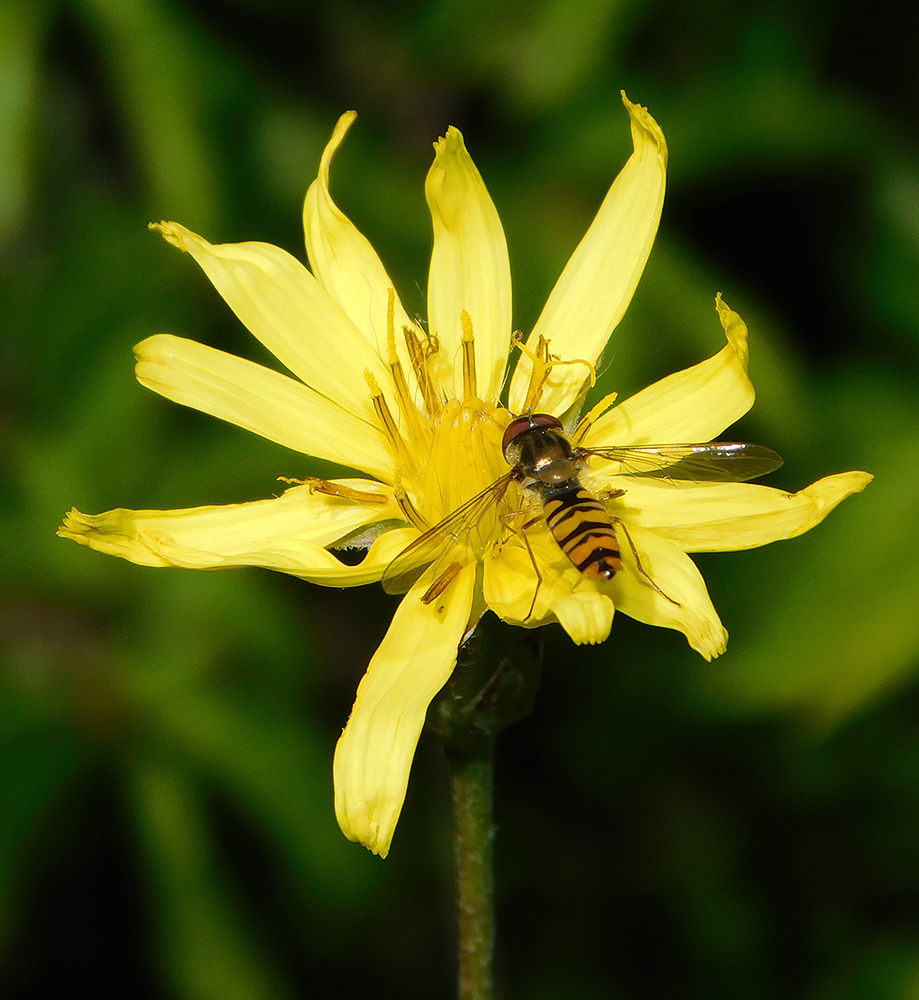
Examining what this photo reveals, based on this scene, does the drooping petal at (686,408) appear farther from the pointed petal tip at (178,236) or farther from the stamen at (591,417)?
the pointed petal tip at (178,236)

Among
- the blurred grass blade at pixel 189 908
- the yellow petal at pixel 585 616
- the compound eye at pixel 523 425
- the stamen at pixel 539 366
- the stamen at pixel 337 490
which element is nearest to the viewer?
the yellow petal at pixel 585 616

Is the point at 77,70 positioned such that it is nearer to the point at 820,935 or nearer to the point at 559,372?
the point at 559,372

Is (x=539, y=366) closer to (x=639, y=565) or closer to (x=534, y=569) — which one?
(x=534, y=569)

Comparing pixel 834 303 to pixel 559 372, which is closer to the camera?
pixel 559 372

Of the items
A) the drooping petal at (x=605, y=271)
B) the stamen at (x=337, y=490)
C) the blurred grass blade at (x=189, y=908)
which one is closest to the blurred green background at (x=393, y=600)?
the blurred grass blade at (x=189, y=908)

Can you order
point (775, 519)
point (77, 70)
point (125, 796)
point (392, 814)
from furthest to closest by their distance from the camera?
point (77, 70) → point (125, 796) → point (775, 519) → point (392, 814)

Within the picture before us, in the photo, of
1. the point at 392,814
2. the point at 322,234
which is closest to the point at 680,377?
the point at 322,234

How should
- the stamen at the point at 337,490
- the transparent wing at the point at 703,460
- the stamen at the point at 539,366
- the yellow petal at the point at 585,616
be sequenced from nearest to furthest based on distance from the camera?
the yellow petal at the point at 585,616
the transparent wing at the point at 703,460
the stamen at the point at 337,490
the stamen at the point at 539,366

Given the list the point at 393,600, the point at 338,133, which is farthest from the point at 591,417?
the point at 393,600
